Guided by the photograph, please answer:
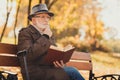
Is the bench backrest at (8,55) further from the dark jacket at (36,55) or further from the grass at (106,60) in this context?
the grass at (106,60)

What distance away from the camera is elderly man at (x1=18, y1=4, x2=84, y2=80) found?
494cm

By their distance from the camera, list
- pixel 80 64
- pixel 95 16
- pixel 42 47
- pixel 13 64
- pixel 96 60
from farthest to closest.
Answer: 1. pixel 95 16
2. pixel 96 60
3. pixel 80 64
4. pixel 13 64
5. pixel 42 47

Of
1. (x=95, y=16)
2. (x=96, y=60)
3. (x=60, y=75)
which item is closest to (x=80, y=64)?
(x=60, y=75)

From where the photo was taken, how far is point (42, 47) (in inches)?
195

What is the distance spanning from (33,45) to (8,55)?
51cm

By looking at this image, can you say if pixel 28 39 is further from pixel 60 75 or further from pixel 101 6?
pixel 101 6

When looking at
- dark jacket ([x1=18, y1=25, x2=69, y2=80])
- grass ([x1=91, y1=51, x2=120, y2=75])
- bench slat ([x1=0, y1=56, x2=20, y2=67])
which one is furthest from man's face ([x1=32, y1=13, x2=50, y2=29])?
grass ([x1=91, y1=51, x2=120, y2=75])

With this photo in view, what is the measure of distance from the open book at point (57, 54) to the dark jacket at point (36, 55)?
8cm

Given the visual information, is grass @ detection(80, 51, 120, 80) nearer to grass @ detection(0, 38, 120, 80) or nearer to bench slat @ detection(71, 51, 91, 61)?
grass @ detection(0, 38, 120, 80)

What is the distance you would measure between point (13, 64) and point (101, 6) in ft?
47.1

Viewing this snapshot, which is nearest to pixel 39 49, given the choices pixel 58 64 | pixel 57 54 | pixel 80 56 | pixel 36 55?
pixel 36 55

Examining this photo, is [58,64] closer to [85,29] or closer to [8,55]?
[8,55]

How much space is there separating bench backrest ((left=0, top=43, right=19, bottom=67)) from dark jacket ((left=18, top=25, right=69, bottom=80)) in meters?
0.23

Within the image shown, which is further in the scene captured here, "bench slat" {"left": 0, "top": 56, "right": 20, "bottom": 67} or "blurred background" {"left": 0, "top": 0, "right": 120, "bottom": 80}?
"blurred background" {"left": 0, "top": 0, "right": 120, "bottom": 80}
